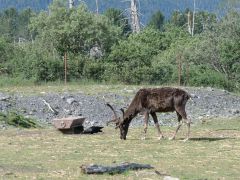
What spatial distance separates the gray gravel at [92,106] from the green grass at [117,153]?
484 centimetres

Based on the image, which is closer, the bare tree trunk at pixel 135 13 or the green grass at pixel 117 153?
the green grass at pixel 117 153

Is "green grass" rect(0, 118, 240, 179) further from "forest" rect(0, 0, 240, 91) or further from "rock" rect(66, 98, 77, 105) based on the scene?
"forest" rect(0, 0, 240, 91)

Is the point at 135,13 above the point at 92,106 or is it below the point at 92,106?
above

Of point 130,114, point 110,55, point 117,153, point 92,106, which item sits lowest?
point 117,153

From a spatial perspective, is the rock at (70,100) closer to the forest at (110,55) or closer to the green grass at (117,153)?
the forest at (110,55)

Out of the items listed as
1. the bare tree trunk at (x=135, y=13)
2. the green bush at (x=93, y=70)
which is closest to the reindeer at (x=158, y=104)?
the green bush at (x=93, y=70)

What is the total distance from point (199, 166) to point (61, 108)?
1547 centimetres

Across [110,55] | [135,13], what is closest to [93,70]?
[110,55]

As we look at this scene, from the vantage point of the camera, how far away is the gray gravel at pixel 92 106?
91.9ft

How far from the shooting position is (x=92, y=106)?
1169 inches

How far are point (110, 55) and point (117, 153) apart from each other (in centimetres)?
2506

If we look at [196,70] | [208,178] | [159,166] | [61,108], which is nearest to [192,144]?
[159,166]

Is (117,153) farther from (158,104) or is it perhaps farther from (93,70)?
(93,70)

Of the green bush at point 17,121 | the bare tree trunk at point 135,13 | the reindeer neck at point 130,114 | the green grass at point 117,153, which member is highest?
the bare tree trunk at point 135,13
